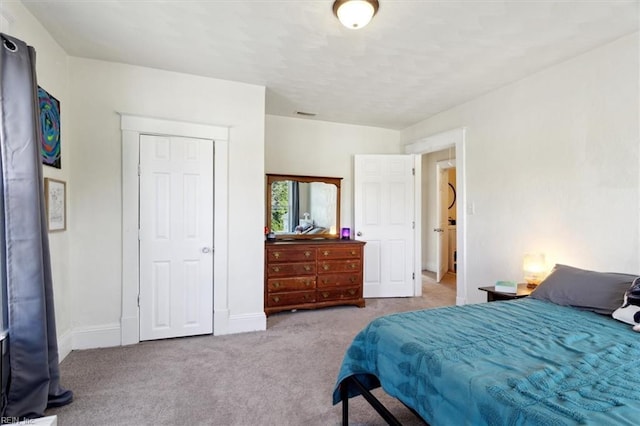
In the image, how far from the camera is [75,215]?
2.78 metres

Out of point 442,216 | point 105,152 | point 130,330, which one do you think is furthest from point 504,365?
point 442,216

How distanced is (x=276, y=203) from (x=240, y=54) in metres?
1.99

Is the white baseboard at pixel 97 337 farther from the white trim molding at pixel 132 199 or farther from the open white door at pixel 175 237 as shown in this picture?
the open white door at pixel 175 237

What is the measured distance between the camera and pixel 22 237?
5.72 ft

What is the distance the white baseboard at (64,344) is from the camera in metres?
2.55

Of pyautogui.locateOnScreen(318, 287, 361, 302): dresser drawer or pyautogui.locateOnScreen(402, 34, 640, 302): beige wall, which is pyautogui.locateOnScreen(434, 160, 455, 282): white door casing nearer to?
pyautogui.locateOnScreen(402, 34, 640, 302): beige wall

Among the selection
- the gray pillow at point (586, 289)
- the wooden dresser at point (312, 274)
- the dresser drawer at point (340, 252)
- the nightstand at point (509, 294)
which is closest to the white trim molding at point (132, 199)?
the wooden dresser at point (312, 274)

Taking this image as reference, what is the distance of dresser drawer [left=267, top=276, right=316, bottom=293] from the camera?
364cm

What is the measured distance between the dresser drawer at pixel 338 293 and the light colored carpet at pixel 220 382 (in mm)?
558

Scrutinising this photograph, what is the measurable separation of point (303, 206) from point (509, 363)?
11.0 ft

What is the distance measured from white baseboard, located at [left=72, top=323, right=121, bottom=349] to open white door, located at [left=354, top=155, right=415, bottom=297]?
3014 millimetres

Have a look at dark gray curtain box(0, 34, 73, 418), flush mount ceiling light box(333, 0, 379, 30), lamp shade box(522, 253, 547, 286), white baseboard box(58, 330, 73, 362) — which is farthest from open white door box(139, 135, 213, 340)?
lamp shade box(522, 253, 547, 286)

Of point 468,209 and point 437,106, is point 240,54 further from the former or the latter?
point 468,209

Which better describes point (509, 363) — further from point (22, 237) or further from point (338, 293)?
point (338, 293)
